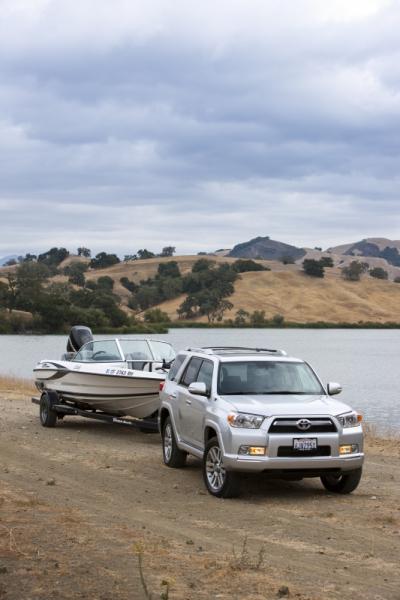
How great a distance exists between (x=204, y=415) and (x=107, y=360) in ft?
23.4

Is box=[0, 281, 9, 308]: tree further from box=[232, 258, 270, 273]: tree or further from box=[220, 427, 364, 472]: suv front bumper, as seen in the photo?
box=[220, 427, 364, 472]: suv front bumper

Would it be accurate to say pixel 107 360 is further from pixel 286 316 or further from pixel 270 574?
pixel 286 316

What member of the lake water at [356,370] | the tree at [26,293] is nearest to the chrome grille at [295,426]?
the lake water at [356,370]

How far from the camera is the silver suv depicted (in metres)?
11.0

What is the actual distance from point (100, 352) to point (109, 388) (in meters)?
1.33

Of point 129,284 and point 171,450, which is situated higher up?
point 129,284

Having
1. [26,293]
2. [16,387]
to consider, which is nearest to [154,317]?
[26,293]

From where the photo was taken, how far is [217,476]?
11.6m

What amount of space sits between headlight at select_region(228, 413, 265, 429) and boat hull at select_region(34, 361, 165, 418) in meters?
6.34

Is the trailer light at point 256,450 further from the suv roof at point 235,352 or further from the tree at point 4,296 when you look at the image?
the tree at point 4,296

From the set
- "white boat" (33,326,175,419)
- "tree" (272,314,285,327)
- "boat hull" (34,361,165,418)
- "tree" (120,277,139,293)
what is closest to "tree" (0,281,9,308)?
"tree" (272,314,285,327)

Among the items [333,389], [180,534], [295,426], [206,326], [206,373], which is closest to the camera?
[180,534]

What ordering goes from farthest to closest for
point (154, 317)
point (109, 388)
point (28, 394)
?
point (154, 317) → point (28, 394) → point (109, 388)

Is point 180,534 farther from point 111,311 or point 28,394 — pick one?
point 111,311
